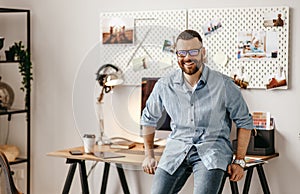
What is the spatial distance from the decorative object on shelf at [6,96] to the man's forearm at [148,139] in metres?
1.58

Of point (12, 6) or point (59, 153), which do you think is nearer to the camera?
point (59, 153)

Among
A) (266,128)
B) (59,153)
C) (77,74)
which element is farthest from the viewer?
(77,74)

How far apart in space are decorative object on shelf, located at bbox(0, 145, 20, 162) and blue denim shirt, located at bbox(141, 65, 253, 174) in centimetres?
171

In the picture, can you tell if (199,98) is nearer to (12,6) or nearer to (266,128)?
(266,128)

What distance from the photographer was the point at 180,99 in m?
3.52

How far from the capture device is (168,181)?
3.46 metres

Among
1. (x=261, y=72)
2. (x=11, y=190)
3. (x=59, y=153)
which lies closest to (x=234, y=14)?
(x=261, y=72)

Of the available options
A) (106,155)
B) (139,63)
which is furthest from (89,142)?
(139,63)

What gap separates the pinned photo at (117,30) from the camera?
4.31m

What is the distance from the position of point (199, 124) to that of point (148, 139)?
336mm

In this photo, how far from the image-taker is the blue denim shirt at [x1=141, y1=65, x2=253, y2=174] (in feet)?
11.2

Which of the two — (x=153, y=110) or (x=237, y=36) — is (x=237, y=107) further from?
(x=237, y=36)

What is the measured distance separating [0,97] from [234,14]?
6.07 feet

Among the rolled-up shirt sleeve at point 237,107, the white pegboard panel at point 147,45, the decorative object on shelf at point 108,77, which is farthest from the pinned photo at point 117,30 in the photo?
the rolled-up shirt sleeve at point 237,107
